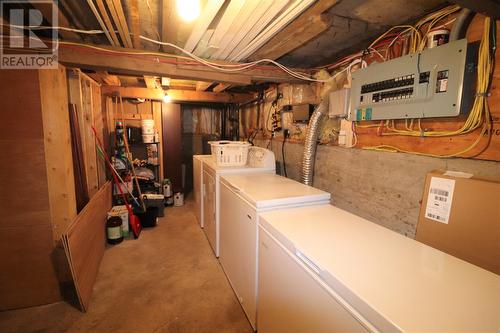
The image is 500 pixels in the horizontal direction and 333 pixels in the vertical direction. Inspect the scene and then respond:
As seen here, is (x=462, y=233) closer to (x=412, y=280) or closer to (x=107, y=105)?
(x=412, y=280)

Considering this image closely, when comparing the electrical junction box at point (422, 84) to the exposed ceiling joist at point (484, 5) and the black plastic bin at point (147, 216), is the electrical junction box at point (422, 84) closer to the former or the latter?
the exposed ceiling joist at point (484, 5)

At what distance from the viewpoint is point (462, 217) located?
3.68 feet

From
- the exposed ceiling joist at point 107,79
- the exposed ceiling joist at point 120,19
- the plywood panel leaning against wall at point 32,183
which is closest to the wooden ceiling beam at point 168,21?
the exposed ceiling joist at point 120,19

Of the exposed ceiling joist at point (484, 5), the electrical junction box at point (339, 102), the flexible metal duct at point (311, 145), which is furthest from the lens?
the flexible metal duct at point (311, 145)

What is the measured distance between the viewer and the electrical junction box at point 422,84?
Result: 46.3 inches

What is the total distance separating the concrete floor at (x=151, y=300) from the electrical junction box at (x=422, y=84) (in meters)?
1.83

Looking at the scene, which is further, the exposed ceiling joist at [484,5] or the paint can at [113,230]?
the paint can at [113,230]

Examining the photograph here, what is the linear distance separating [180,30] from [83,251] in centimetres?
193

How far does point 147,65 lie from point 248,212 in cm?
144

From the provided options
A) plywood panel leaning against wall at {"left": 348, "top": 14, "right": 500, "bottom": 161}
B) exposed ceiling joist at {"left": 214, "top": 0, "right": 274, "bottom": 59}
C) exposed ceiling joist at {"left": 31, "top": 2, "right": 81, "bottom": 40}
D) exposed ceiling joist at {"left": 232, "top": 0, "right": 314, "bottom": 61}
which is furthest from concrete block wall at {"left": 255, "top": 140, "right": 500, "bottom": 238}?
exposed ceiling joist at {"left": 31, "top": 2, "right": 81, "bottom": 40}

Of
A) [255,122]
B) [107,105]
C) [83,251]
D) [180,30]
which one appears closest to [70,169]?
[83,251]

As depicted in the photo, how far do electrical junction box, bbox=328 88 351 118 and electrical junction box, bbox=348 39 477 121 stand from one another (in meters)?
0.16

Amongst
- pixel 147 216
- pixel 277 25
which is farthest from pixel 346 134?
pixel 147 216

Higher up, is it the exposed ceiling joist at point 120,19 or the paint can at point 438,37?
the exposed ceiling joist at point 120,19
